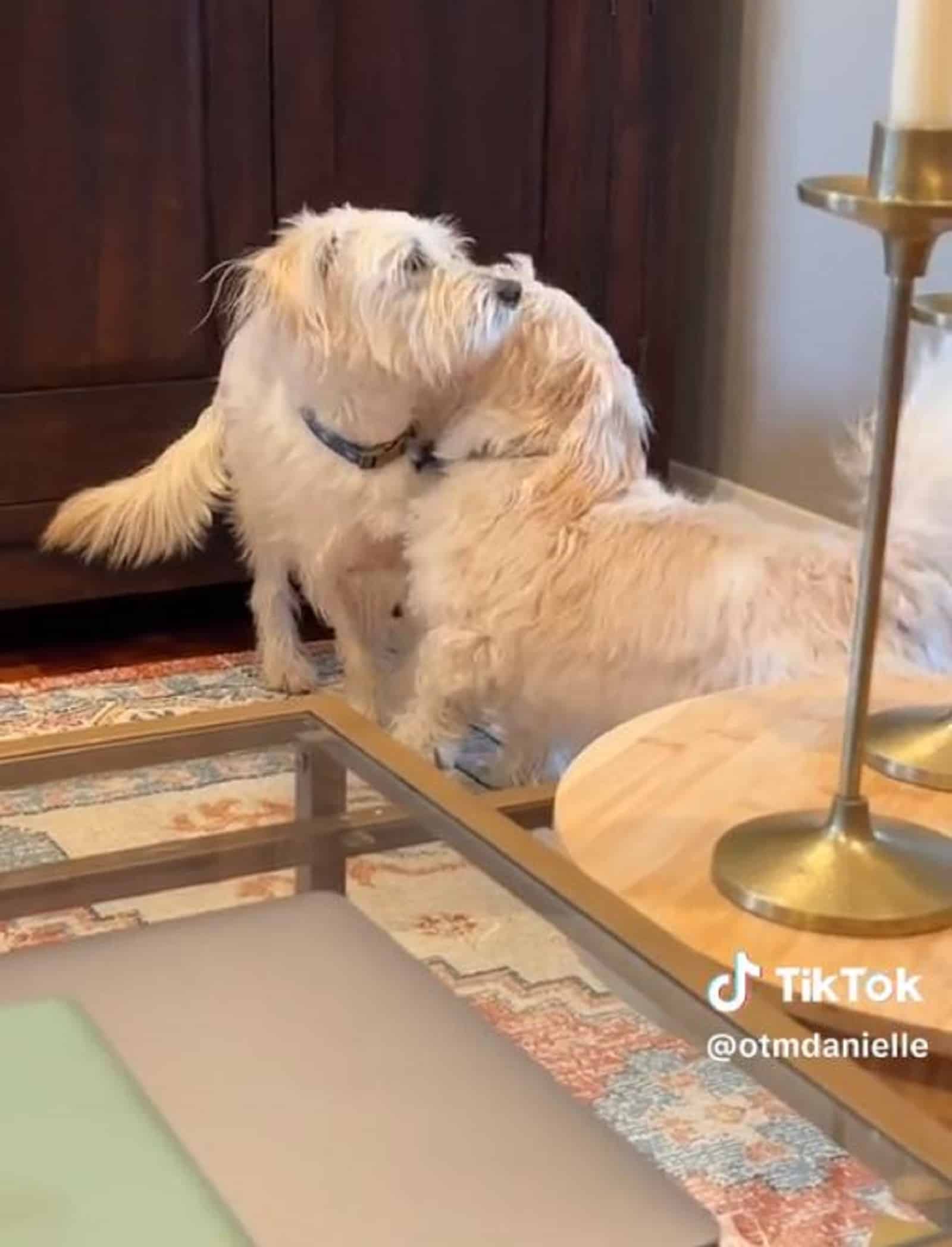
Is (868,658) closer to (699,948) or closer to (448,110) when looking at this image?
(699,948)

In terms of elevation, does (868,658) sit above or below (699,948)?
above

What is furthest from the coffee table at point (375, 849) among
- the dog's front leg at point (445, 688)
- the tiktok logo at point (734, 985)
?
the dog's front leg at point (445, 688)

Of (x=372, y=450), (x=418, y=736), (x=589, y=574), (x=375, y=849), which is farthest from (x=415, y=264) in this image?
(x=375, y=849)

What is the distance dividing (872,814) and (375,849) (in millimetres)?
322

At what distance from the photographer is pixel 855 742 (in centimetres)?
96

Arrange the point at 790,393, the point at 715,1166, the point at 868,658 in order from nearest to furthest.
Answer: the point at 868,658 → the point at 715,1166 → the point at 790,393

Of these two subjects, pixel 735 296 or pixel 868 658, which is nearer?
pixel 868 658

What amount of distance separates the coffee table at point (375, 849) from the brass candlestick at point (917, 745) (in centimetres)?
21

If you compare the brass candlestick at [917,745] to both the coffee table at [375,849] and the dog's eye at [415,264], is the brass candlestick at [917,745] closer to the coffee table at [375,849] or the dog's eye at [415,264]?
the coffee table at [375,849]

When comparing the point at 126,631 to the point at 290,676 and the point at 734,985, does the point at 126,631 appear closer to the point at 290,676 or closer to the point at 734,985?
the point at 290,676

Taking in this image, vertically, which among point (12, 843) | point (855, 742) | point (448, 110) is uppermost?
point (448, 110)

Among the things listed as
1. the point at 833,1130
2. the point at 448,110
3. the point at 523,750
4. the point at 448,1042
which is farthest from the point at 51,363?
the point at 833,1130

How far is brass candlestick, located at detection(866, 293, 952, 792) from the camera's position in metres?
1.12

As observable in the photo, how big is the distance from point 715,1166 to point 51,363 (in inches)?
61.3
